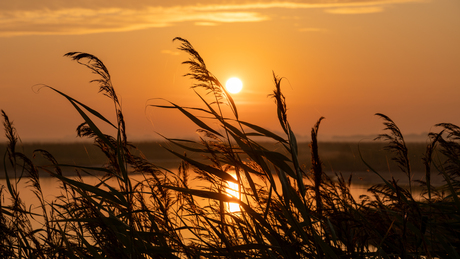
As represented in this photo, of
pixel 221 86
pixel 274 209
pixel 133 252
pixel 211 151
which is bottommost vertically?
pixel 133 252

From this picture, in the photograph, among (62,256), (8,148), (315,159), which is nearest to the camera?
(315,159)

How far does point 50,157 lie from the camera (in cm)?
257

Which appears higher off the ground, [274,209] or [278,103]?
[278,103]

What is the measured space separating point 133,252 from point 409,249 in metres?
1.69

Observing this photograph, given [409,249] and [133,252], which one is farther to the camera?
[409,249]

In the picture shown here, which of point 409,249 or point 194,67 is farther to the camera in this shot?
point 409,249

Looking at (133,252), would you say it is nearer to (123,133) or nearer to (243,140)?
(123,133)

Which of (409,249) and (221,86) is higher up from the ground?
(221,86)

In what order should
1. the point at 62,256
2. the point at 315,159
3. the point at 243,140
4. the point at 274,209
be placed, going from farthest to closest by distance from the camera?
the point at 62,256
the point at 274,209
the point at 243,140
the point at 315,159

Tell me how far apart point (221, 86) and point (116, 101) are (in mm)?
474

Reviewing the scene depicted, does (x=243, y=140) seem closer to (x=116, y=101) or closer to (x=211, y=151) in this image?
(x=211, y=151)

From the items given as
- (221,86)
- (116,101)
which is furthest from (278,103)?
(116,101)

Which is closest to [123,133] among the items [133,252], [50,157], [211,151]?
[211,151]

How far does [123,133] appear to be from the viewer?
6.04 feet
